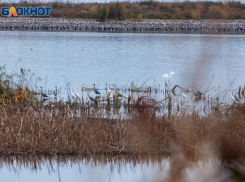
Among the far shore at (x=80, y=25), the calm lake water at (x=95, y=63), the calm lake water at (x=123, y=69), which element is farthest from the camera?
the far shore at (x=80, y=25)

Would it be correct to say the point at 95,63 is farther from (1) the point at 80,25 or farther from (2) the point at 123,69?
(1) the point at 80,25

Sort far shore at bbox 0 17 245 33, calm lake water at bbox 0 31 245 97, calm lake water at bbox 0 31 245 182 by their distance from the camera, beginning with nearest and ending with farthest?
calm lake water at bbox 0 31 245 182, calm lake water at bbox 0 31 245 97, far shore at bbox 0 17 245 33

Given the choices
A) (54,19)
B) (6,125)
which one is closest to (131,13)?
(54,19)

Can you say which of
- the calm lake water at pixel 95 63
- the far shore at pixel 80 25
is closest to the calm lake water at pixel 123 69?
the calm lake water at pixel 95 63

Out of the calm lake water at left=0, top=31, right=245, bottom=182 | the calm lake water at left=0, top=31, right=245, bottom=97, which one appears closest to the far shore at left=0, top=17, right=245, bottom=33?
the calm lake water at left=0, top=31, right=245, bottom=182

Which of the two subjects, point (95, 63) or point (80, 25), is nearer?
point (95, 63)

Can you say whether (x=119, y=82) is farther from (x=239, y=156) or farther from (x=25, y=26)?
(x=25, y=26)

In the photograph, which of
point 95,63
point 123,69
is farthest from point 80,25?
point 123,69

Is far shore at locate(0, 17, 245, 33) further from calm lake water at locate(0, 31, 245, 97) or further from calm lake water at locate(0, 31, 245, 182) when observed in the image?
calm lake water at locate(0, 31, 245, 97)

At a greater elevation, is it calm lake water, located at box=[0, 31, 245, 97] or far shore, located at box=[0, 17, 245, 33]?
far shore, located at box=[0, 17, 245, 33]

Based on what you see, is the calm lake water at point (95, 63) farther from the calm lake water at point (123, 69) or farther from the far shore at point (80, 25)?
the far shore at point (80, 25)

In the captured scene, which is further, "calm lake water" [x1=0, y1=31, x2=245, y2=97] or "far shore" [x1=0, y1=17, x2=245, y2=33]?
"far shore" [x1=0, y1=17, x2=245, y2=33]

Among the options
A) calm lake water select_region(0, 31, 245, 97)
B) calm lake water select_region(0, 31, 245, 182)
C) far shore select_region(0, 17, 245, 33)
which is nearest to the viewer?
calm lake water select_region(0, 31, 245, 182)

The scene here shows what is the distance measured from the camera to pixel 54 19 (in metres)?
57.5
